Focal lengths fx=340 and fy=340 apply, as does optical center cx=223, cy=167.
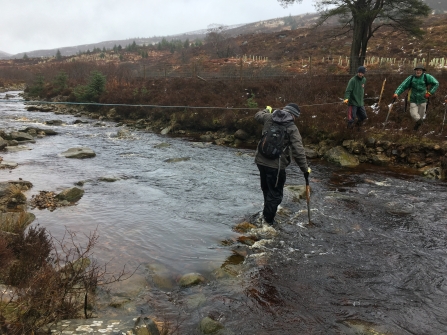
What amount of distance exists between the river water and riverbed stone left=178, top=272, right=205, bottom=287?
0.18 metres

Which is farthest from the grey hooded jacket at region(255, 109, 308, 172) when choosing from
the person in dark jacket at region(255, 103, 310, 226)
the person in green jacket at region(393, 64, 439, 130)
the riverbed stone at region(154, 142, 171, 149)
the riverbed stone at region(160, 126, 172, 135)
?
the riverbed stone at region(160, 126, 172, 135)

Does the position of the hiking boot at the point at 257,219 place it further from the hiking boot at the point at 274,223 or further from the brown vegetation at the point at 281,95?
the brown vegetation at the point at 281,95

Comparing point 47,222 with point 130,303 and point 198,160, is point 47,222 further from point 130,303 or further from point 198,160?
point 198,160

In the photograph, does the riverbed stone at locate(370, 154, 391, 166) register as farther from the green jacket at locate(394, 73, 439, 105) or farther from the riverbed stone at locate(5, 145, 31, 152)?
the riverbed stone at locate(5, 145, 31, 152)

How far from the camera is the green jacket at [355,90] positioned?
1165 centimetres

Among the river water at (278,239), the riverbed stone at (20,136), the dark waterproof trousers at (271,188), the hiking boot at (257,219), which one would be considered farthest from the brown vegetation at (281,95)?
the riverbed stone at (20,136)

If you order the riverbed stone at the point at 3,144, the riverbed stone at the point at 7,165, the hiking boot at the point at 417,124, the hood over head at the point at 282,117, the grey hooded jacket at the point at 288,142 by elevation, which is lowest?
the riverbed stone at the point at 7,165

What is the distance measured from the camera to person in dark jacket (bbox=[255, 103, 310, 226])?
6.29 m

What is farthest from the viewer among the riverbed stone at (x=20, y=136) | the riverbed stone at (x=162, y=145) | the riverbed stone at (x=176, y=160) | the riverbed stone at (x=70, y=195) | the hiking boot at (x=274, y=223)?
→ the riverbed stone at (x=20, y=136)

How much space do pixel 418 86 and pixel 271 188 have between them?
7678 mm

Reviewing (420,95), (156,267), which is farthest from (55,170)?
(420,95)

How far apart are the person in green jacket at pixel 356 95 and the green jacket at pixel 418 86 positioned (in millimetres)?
Result: 1179

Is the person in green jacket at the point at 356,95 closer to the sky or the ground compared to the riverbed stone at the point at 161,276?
closer to the sky

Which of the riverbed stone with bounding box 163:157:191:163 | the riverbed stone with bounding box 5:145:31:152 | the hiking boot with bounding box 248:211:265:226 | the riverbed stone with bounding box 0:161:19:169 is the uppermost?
the riverbed stone with bounding box 0:161:19:169
